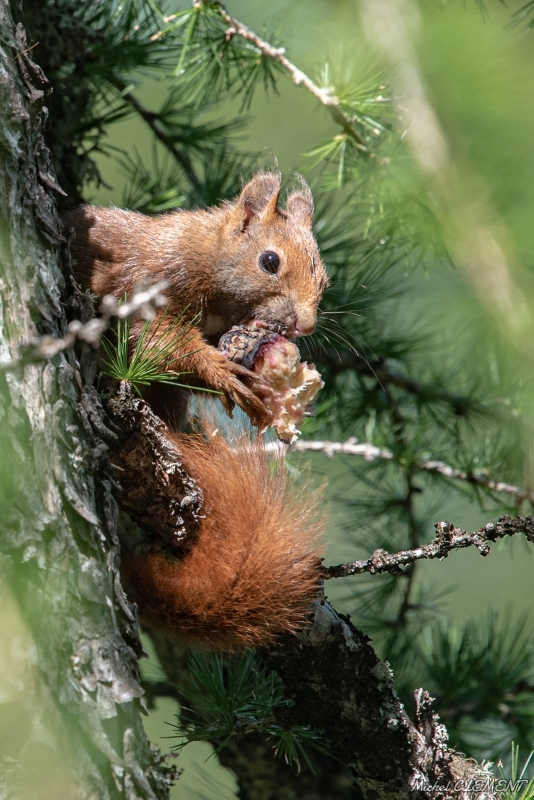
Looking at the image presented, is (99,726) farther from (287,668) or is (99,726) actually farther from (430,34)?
(430,34)

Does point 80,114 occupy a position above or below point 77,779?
above

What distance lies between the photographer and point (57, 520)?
1.04 meters

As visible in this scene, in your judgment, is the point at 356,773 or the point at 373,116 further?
the point at 373,116

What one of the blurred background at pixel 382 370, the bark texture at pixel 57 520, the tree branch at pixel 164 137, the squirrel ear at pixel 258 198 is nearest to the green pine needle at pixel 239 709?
the blurred background at pixel 382 370

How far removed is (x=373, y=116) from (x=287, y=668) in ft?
3.96

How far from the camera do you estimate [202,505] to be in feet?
4.65

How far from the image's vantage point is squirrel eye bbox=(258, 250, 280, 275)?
6.17 feet

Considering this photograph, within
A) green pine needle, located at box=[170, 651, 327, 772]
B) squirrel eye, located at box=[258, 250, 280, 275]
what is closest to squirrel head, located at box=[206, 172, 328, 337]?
squirrel eye, located at box=[258, 250, 280, 275]

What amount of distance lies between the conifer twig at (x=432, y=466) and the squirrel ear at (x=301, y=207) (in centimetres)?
55

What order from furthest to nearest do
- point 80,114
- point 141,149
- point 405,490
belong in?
1. point 141,149
2. point 405,490
3. point 80,114

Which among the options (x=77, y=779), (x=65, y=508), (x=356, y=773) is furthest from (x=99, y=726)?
(x=356, y=773)

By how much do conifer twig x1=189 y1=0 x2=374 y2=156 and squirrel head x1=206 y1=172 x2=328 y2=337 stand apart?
234 mm


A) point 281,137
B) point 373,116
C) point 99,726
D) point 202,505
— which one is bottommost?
point 99,726

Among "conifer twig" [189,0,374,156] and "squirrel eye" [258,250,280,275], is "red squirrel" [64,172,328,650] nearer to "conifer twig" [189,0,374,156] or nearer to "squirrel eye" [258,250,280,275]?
"squirrel eye" [258,250,280,275]
